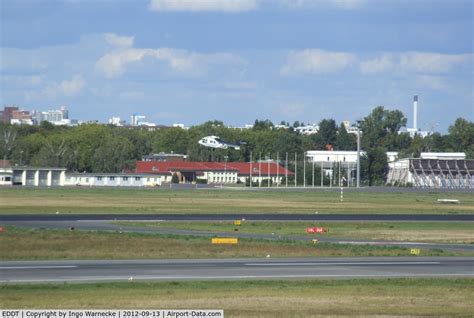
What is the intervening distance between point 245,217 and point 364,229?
1401 cm

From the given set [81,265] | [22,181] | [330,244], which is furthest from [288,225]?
[22,181]

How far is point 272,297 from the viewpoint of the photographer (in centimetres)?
3209

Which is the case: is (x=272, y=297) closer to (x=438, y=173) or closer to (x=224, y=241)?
(x=224, y=241)

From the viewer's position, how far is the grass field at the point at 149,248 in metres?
45.1

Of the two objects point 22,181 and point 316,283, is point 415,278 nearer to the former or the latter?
point 316,283

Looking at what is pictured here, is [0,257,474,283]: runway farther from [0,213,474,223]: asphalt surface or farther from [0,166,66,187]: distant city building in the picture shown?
[0,166,66,187]: distant city building

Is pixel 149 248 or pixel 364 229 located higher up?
pixel 364 229

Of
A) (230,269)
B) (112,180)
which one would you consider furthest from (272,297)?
(112,180)

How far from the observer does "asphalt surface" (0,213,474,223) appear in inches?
2803

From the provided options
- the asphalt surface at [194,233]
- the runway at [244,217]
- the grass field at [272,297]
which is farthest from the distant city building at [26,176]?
the grass field at [272,297]

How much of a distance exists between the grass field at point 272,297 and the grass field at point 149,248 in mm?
9920

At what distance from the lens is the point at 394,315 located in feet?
95.7

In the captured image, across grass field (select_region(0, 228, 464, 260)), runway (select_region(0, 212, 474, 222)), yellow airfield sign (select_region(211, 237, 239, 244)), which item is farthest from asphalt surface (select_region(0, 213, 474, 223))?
yellow airfield sign (select_region(211, 237, 239, 244))

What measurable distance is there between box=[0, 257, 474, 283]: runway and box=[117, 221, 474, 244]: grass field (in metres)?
13.0
